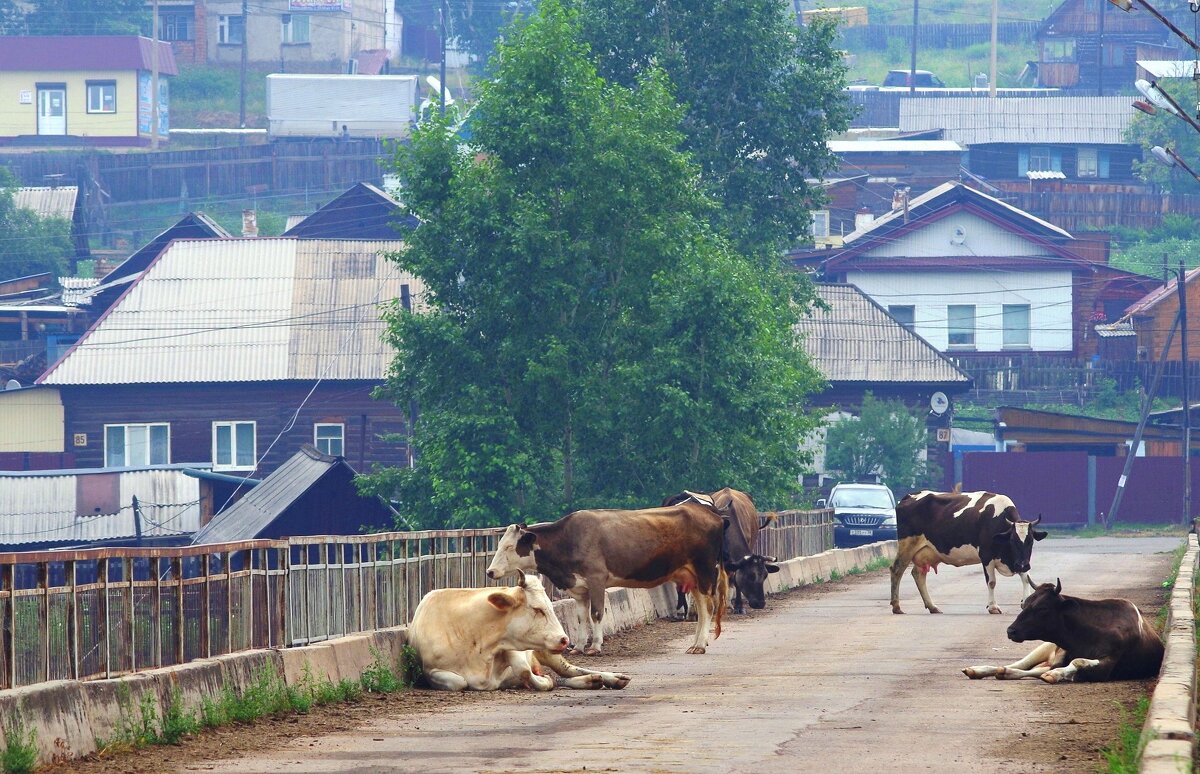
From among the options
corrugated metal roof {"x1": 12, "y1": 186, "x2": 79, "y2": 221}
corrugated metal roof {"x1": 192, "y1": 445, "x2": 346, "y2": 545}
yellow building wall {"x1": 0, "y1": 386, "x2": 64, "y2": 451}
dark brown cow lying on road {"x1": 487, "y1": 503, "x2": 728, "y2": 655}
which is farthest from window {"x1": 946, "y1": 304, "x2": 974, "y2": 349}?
dark brown cow lying on road {"x1": 487, "y1": 503, "x2": 728, "y2": 655}

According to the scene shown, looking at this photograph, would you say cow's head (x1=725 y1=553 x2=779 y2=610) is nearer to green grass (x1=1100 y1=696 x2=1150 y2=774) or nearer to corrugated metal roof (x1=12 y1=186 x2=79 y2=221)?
green grass (x1=1100 y1=696 x2=1150 y2=774)

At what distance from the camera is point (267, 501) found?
108 feet

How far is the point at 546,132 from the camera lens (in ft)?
108

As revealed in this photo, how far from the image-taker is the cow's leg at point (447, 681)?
1351 cm

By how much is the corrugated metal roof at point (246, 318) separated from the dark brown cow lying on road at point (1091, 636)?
40148 mm

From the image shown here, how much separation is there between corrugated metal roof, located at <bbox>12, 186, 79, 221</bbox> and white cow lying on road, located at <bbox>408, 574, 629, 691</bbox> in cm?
6051

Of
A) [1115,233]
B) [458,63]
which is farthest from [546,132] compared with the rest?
[458,63]

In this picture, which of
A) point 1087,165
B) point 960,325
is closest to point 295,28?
point 1087,165

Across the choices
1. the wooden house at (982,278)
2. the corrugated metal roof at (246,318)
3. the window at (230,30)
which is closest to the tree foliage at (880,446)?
the wooden house at (982,278)

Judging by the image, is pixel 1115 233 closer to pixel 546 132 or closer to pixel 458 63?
pixel 458 63

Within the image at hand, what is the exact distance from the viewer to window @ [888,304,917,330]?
214 feet

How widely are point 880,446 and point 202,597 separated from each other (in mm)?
43194

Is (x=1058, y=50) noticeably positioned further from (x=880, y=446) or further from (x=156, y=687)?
(x=156, y=687)

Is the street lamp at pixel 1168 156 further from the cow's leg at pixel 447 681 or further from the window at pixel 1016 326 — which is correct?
the window at pixel 1016 326
